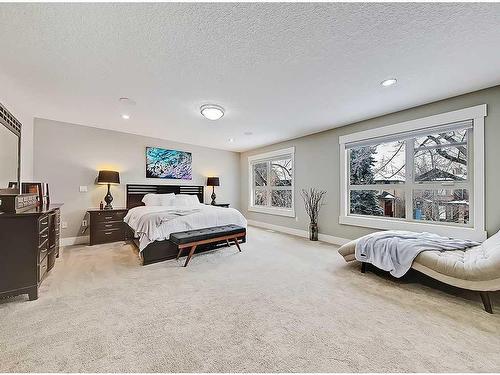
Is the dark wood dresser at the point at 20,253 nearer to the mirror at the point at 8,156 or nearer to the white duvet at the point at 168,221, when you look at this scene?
the mirror at the point at 8,156

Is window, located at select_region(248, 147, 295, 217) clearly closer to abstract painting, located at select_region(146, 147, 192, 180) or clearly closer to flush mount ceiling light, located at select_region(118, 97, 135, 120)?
abstract painting, located at select_region(146, 147, 192, 180)

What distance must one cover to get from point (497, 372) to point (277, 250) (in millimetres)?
2884

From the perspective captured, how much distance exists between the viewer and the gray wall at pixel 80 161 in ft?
13.6

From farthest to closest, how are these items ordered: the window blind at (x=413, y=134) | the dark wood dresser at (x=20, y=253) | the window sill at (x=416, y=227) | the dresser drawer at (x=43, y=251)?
the window blind at (x=413, y=134)
the window sill at (x=416, y=227)
the dresser drawer at (x=43, y=251)
the dark wood dresser at (x=20, y=253)

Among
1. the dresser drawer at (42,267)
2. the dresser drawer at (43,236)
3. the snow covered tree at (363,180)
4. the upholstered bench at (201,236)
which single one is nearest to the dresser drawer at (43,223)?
the dresser drawer at (43,236)

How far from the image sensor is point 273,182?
6316mm

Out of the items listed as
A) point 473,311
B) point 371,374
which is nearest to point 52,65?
point 371,374

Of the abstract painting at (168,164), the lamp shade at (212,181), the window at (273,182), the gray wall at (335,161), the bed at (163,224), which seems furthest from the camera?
the lamp shade at (212,181)

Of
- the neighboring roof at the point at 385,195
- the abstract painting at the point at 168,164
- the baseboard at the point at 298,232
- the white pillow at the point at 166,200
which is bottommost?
the baseboard at the point at 298,232

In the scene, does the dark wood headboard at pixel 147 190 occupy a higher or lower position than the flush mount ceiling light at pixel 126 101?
lower

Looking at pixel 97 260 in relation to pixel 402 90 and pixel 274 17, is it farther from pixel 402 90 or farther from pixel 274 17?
pixel 402 90

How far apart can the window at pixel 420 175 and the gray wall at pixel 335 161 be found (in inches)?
3.5

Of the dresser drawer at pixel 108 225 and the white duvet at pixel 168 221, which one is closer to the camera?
the white duvet at pixel 168 221

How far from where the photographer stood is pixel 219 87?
273 centimetres
